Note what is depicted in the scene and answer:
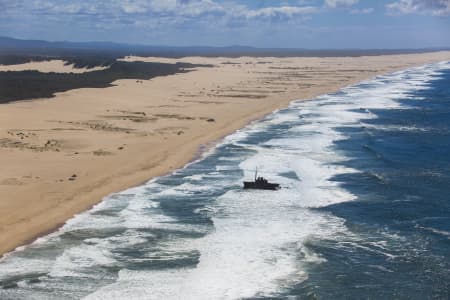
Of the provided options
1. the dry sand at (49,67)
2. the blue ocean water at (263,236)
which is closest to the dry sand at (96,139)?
the blue ocean water at (263,236)

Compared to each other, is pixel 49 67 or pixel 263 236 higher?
pixel 49 67

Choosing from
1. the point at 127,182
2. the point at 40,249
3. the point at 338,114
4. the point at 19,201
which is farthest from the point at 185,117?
the point at 40,249

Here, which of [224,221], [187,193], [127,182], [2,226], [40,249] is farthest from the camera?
[127,182]

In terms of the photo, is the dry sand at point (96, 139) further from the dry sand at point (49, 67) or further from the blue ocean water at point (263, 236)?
the dry sand at point (49, 67)

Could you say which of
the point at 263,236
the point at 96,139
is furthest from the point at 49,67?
the point at 263,236

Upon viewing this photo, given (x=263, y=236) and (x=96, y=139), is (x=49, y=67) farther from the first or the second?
(x=263, y=236)

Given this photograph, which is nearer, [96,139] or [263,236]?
[263,236]

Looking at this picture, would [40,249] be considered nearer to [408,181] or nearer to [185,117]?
[408,181]
